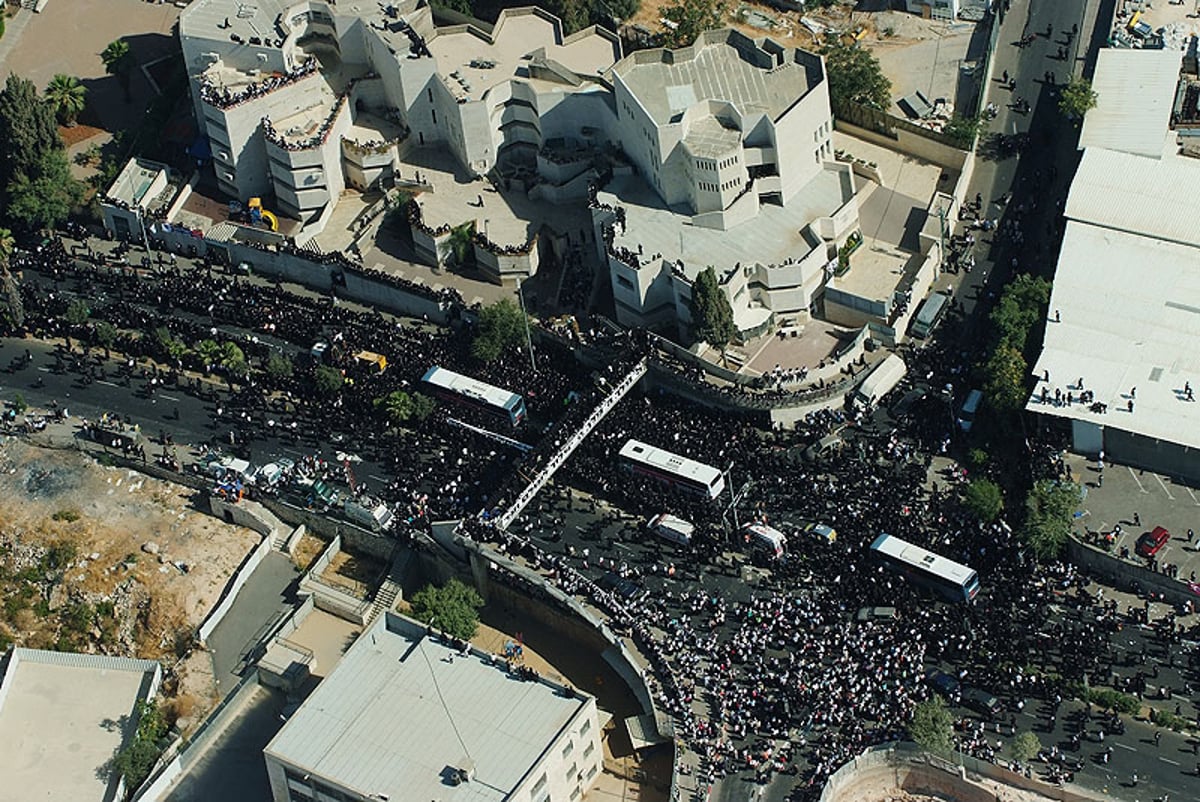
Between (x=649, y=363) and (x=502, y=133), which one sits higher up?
(x=502, y=133)

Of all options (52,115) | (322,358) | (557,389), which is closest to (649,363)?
(557,389)

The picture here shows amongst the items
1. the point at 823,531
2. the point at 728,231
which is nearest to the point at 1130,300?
the point at 823,531

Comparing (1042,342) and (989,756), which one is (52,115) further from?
(989,756)

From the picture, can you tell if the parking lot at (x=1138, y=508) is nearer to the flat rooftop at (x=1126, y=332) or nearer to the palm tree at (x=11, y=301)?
the flat rooftop at (x=1126, y=332)

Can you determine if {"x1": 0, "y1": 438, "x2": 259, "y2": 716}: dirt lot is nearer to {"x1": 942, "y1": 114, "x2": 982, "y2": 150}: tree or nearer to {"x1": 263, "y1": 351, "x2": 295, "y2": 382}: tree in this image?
{"x1": 263, "y1": 351, "x2": 295, "y2": 382}: tree

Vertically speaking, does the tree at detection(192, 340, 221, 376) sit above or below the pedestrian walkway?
below

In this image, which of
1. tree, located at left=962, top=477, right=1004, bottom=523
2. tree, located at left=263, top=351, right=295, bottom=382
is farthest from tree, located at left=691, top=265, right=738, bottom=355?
tree, located at left=263, top=351, right=295, bottom=382
